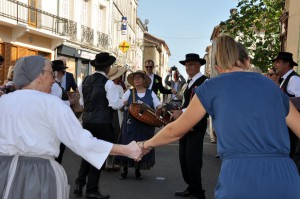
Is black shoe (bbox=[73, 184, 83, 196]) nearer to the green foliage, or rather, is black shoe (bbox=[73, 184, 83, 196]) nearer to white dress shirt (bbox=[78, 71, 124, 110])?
white dress shirt (bbox=[78, 71, 124, 110])

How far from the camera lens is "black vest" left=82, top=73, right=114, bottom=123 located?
5941mm

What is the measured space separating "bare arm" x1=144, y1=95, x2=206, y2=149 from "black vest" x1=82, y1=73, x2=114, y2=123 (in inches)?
111

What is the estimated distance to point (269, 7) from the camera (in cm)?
1683

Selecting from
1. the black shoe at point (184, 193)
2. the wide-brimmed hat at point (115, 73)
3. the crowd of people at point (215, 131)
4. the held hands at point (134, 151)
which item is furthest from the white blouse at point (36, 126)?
the wide-brimmed hat at point (115, 73)

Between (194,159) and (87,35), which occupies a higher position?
(87,35)

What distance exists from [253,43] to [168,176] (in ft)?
36.2

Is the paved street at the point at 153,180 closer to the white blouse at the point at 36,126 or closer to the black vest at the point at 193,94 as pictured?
the black vest at the point at 193,94

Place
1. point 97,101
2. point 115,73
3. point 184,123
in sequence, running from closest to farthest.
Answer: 1. point 184,123
2. point 97,101
3. point 115,73

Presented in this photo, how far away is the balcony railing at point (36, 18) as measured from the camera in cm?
1922

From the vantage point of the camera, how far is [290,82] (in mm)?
5875

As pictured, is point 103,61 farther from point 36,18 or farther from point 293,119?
point 36,18

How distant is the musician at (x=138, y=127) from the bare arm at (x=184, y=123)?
400 centimetres

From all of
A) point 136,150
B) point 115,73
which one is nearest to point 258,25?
point 115,73

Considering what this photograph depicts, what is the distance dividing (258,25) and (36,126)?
48.7 ft
